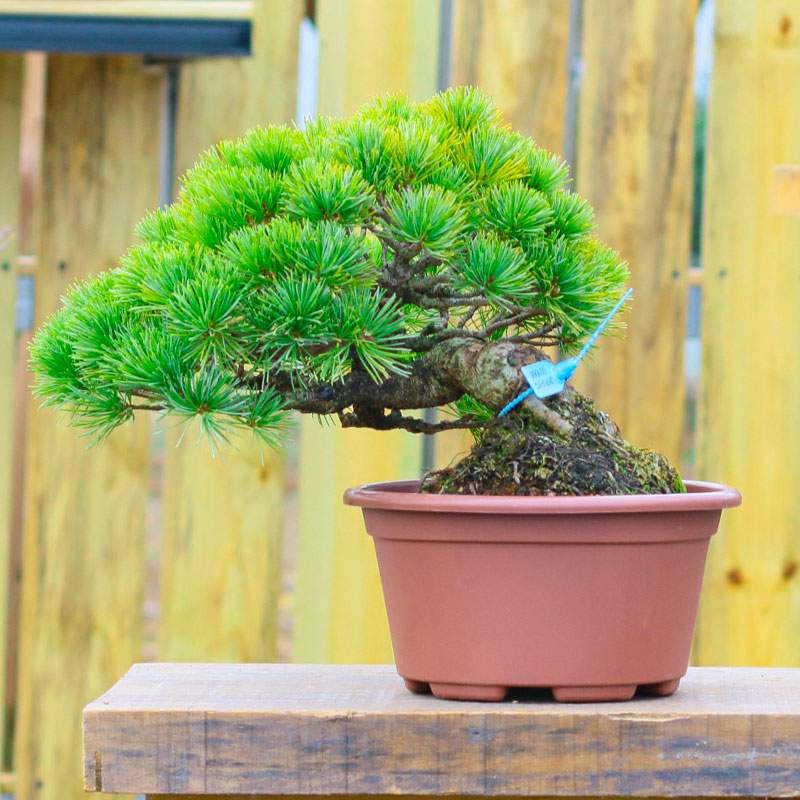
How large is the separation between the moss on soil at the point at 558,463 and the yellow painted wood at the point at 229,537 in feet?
2.60

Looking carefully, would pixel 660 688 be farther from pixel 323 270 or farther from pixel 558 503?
pixel 323 270

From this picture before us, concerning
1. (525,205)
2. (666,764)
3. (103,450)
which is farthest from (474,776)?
(103,450)

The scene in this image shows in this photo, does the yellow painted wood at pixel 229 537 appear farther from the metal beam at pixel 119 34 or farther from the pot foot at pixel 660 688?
the pot foot at pixel 660 688

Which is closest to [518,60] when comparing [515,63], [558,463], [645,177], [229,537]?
[515,63]

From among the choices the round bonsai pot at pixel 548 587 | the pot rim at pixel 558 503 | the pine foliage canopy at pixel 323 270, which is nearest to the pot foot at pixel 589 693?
the round bonsai pot at pixel 548 587

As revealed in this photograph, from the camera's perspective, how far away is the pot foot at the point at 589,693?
804 mm

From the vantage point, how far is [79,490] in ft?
5.34

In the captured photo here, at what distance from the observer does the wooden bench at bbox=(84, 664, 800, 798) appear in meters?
0.77

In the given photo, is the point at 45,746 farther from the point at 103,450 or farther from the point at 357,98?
the point at 357,98

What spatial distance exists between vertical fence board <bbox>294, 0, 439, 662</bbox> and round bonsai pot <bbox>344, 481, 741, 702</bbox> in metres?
0.80

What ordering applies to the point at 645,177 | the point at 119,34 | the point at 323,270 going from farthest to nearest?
the point at 645,177
the point at 119,34
the point at 323,270

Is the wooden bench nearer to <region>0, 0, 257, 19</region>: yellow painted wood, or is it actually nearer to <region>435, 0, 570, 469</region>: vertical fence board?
<region>435, 0, 570, 469</region>: vertical fence board

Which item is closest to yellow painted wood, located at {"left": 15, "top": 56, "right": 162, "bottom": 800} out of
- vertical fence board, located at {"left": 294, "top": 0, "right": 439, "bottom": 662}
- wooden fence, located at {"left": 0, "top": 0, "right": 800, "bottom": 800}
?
wooden fence, located at {"left": 0, "top": 0, "right": 800, "bottom": 800}

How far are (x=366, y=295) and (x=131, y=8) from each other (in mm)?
934
